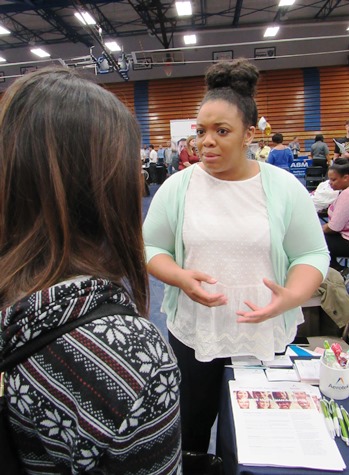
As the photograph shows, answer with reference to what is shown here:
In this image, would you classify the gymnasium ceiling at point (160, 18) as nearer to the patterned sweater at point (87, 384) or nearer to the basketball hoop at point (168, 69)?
the basketball hoop at point (168, 69)

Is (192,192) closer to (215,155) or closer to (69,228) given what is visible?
(215,155)

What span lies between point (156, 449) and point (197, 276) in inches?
25.5

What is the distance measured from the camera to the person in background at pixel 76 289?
0.49 metres

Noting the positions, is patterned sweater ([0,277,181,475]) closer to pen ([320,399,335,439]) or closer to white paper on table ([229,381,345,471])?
white paper on table ([229,381,345,471])

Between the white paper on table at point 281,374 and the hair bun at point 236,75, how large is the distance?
39.9 inches

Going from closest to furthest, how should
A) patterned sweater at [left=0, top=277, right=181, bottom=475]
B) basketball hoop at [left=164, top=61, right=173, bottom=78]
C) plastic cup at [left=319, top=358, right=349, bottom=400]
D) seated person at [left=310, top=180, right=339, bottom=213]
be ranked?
patterned sweater at [left=0, top=277, right=181, bottom=475]
plastic cup at [left=319, top=358, right=349, bottom=400]
seated person at [left=310, top=180, right=339, bottom=213]
basketball hoop at [left=164, top=61, right=173, bottom=78]

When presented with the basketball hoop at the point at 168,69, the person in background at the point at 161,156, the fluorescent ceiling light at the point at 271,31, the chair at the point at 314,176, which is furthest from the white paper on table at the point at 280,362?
the basketball hoop at the point at 168,69

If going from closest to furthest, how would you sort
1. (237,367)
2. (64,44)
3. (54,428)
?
(54,428)
(237,367)
(64,44)

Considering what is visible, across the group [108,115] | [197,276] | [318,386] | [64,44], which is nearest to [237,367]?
[318,386]

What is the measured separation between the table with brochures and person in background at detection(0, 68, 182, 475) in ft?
1.62

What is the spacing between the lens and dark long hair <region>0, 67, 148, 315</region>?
557 mm

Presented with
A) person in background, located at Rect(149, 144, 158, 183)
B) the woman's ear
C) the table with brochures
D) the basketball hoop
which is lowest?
the table with brochures

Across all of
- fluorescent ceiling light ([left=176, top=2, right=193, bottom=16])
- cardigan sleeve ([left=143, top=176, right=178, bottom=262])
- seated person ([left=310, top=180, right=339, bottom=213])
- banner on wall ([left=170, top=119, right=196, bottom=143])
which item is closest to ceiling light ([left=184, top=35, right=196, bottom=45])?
fluorescent ceiling light ([left=176, top=2, right=193, bottom=16])

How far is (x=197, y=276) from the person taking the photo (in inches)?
45.4
